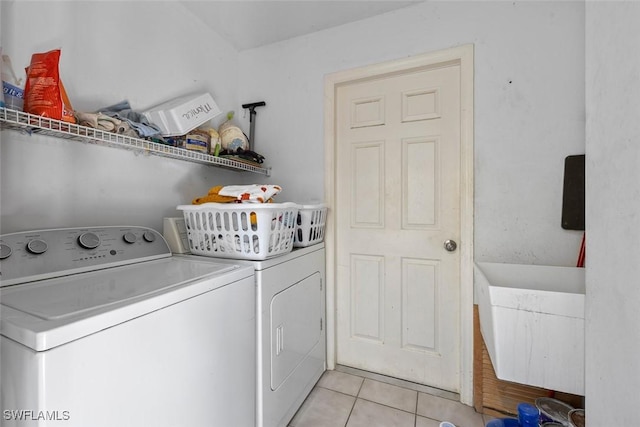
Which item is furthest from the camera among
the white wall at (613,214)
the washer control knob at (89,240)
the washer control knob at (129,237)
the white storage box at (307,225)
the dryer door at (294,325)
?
the white storage box at (307,225)

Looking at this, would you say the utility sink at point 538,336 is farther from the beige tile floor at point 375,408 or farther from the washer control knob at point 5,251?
the washer control knob at point 5,251

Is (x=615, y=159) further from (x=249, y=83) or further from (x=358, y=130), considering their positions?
(x=249, y=83)

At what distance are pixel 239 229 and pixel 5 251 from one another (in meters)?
0.72

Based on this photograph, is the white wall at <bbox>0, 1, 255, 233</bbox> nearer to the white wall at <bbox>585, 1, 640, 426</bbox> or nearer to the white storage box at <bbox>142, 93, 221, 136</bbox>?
the white storage box at <bbox>142, 93, 221, 136</bbox>

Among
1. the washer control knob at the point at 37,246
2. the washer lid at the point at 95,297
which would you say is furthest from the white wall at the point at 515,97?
the washer control knob at the point at 37,246

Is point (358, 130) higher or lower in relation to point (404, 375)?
higher

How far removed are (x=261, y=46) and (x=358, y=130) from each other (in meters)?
1.07

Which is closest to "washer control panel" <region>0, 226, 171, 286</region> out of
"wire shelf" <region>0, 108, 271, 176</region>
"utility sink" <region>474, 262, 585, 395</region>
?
"wire shelf" <region>0, 108, 271, 176</region>

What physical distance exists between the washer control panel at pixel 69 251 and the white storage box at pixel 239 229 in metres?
0.19

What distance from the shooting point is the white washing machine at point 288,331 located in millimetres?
1170

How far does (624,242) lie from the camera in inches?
21.1

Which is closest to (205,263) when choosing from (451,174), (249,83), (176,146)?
(176,146)

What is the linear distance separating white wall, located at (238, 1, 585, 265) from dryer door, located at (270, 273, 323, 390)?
3.39ft

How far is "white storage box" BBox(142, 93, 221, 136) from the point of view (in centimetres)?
140
